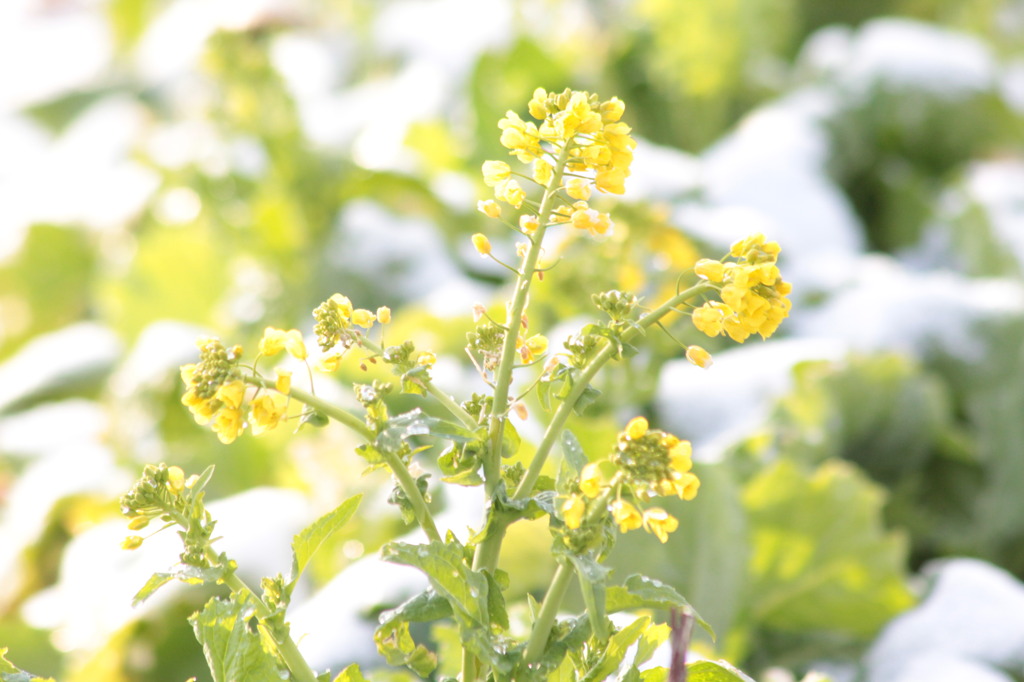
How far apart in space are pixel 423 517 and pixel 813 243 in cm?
71

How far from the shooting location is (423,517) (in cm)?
25

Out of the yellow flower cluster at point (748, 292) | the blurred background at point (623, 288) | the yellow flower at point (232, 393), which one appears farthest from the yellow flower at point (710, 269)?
the blurred background at point (623, 288)

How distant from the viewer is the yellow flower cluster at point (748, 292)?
0.74 ft

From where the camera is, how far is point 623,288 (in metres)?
0.52

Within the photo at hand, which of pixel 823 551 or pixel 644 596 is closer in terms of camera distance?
pixel 644 596

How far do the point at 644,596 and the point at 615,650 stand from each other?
0.03 meters

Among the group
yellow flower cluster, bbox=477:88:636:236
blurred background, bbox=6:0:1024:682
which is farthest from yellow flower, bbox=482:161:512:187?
blurred background, bbox=6:0:1024:682

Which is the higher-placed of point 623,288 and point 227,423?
point 623,288

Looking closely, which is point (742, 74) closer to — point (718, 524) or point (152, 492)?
point (718, 524)

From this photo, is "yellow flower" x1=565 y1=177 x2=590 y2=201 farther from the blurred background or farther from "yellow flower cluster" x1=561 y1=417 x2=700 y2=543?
the blurred background

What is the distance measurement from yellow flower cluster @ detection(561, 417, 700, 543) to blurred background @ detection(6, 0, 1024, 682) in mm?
232

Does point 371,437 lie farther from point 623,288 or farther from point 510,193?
point 623,288

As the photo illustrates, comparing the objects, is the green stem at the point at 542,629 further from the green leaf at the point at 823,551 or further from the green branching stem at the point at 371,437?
the green leaf at the point at 823,551

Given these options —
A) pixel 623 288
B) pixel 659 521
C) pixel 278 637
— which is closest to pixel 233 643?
pixel 278 637
